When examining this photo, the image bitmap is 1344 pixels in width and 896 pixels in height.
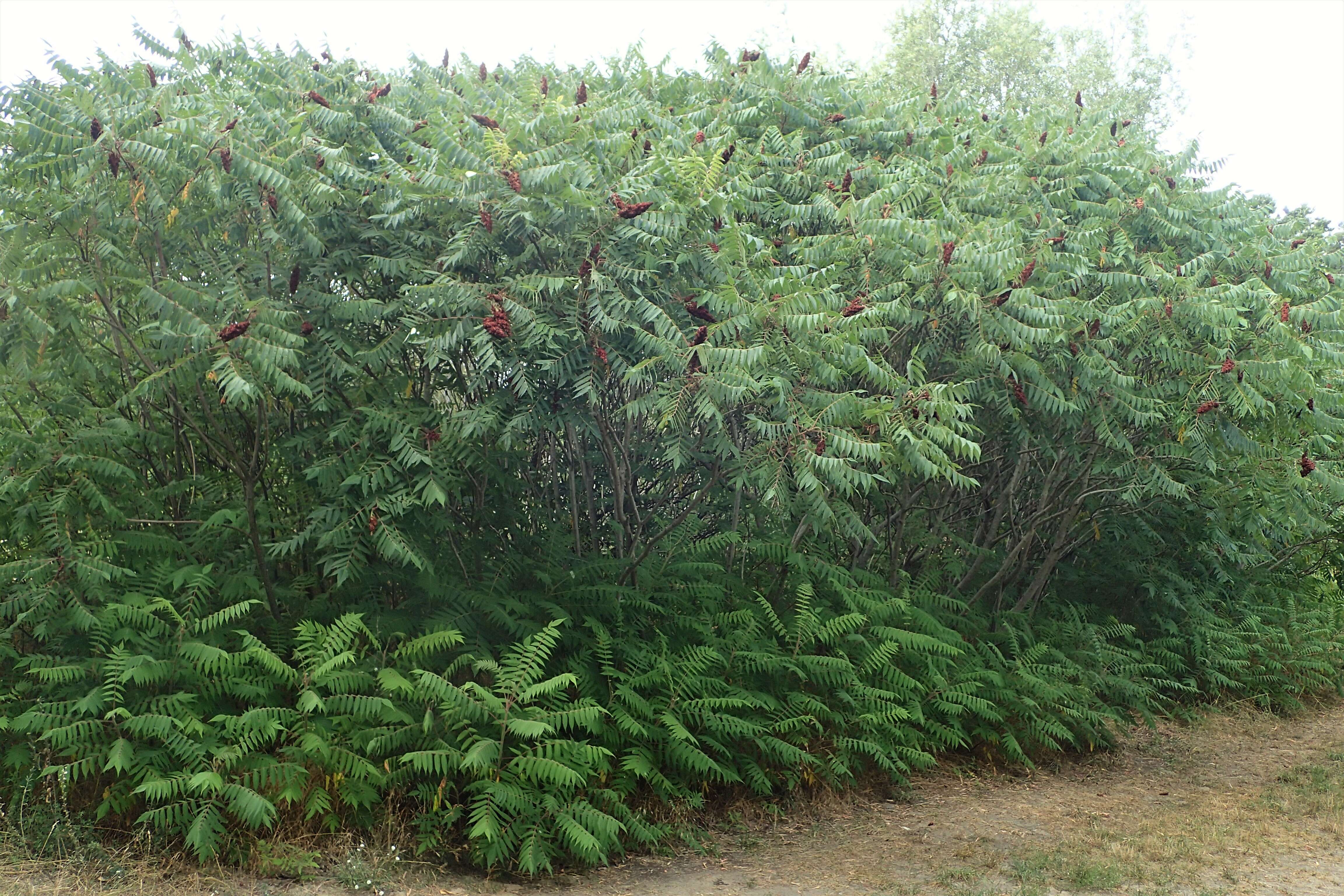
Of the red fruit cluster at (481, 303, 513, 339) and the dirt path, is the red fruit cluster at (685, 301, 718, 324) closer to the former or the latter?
the red fruit cluster at (481, 303, 513, 339)

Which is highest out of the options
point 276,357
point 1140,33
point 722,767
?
point 1140,33

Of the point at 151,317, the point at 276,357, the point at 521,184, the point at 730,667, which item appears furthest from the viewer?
the point at 730,667

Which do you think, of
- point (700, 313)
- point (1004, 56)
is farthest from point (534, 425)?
point (1004, 56)

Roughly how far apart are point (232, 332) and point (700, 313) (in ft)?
8.61

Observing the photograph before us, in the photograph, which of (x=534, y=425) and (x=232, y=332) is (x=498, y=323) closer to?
(x=534, y=425)

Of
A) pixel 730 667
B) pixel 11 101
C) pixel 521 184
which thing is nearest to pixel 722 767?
pixel 730 667

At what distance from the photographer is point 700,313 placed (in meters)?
6.74

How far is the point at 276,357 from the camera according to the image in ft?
20.1

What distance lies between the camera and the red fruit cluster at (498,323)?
6242 mm

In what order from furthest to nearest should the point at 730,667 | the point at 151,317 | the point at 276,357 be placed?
the point at 730,667 → the point at 151,317 → the point at 276,357

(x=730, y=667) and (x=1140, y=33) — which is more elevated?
(x=1140, y=33)

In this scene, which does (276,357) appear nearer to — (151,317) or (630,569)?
(151,317)

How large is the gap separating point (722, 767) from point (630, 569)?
1.58 m

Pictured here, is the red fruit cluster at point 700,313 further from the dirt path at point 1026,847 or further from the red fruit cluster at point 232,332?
the dirt path at point 1026,847
